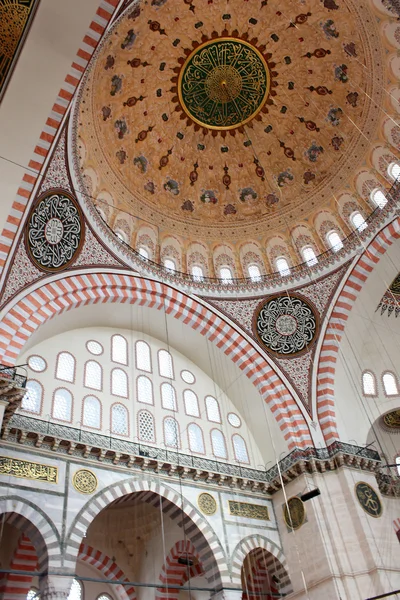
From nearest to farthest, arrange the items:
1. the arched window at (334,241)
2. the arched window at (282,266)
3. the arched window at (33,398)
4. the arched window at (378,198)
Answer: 1. the arched window at (33,398)
2. the arched window at (378,198)
3. the arched window at (334,241)
4. the arched window at (282,266)

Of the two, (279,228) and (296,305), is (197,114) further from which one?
(296,305)

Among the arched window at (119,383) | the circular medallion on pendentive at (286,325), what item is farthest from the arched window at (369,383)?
the arched window at (119,383)

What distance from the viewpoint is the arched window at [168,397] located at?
1156 centimetres

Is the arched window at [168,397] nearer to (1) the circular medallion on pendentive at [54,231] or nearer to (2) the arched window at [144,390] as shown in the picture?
(2) the arched window at [144,390]

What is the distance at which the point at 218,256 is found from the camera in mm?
14016

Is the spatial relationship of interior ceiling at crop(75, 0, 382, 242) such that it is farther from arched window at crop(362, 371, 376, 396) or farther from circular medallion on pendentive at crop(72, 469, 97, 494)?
circular medallion on pendentive at crop(72, 469, 97, 494)

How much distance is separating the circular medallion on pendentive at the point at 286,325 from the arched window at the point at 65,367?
4.67 m

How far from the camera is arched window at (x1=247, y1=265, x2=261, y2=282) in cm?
1338

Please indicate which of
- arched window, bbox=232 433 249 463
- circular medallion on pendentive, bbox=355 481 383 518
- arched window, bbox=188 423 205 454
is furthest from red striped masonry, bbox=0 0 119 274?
circular medallion on pendentive, bbox=355 481 383 518

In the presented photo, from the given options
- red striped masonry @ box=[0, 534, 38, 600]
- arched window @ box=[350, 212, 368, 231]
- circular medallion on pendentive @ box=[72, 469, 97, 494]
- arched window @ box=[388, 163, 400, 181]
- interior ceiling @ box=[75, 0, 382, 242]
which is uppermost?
interior ceiling @ box=[75, 0, 382, 242]

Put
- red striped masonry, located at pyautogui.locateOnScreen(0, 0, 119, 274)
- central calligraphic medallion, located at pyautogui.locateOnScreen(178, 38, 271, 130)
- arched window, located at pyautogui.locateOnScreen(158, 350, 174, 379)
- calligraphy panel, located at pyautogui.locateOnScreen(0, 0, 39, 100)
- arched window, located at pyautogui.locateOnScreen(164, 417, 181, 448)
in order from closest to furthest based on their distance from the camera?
calligraphy panel, located at pyautogui.locateOnScreen(0, 0, 39, 100), red striped masonry, located at pyautogui.locateOnScreen(0, 0, 119, 274), arched window, located at pyautogui.locateOnScreen(164, 417, 181, 448), arched window, located at pyautogui.locateOnScreen(158, 350, 174, 379), central calligraphic medallion, located at pyautogui.locateOnScreen(178, 38, 271, 130)

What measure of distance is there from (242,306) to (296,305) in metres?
1.37

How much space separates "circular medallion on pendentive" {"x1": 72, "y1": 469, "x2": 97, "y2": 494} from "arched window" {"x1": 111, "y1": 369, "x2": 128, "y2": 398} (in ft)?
6.71

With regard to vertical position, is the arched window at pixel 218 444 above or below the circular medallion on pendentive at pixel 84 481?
above
